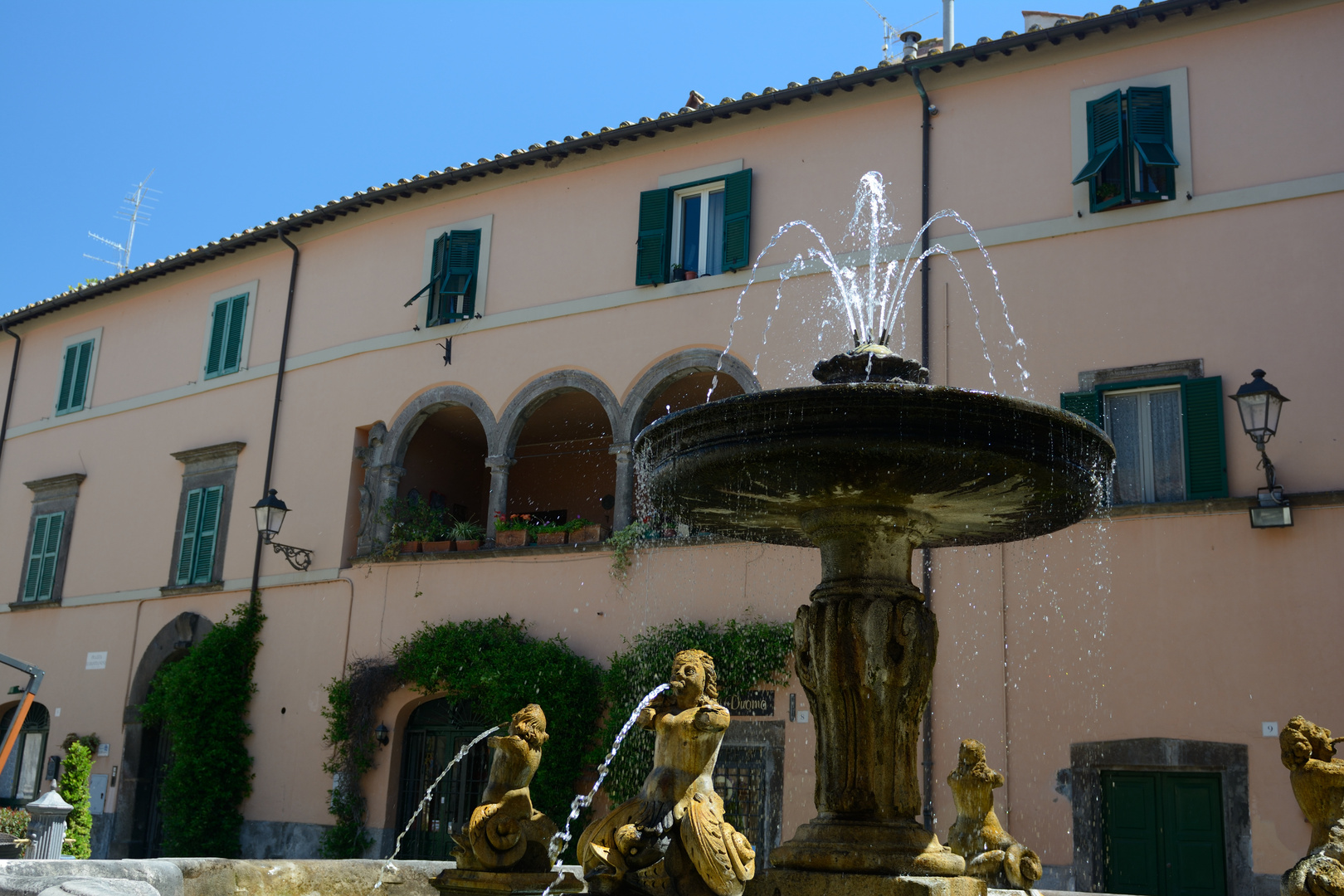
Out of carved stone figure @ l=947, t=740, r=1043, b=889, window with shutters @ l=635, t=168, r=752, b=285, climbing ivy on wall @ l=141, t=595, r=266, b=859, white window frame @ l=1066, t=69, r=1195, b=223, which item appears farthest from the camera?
climbing ivy on wall @ l=141, t=595, r=266, b=859

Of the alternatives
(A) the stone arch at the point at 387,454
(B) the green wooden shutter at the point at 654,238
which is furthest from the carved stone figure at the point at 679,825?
(A) the stone arch at the point at 387,454

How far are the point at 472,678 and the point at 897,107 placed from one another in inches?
303

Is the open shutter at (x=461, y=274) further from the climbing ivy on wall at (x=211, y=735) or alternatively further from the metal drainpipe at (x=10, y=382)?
the metal drainpipe at (x=10, y=382)

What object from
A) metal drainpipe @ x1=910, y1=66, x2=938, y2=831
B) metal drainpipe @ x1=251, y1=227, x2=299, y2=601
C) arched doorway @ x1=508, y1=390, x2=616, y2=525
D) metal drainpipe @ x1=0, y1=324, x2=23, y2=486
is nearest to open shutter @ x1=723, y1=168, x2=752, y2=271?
metal drainpipe @ x1=910, y1=66, x2=938, y2=831

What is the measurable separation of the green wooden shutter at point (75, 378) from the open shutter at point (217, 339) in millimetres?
3383

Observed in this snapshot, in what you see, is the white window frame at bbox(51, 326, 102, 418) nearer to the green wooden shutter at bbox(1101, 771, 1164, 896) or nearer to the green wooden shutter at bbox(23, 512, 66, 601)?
the green wooden shutter at bbox(23, 512, 66, 601)

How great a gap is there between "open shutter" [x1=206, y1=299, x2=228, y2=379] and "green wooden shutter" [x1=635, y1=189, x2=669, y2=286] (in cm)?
738

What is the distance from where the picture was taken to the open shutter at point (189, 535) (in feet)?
58.7

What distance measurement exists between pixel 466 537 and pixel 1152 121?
29.0 feet

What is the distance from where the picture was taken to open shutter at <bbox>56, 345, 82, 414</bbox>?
21.1 meters

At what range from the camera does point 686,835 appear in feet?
16.1

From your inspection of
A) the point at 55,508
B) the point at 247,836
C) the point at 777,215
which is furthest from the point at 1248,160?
the point at 55,508

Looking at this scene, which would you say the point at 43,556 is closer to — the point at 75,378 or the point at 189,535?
the point at 75,378

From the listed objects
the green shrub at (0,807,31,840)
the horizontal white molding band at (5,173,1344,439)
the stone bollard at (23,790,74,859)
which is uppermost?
the horizontal white molding band at (5,173,1344,439)
